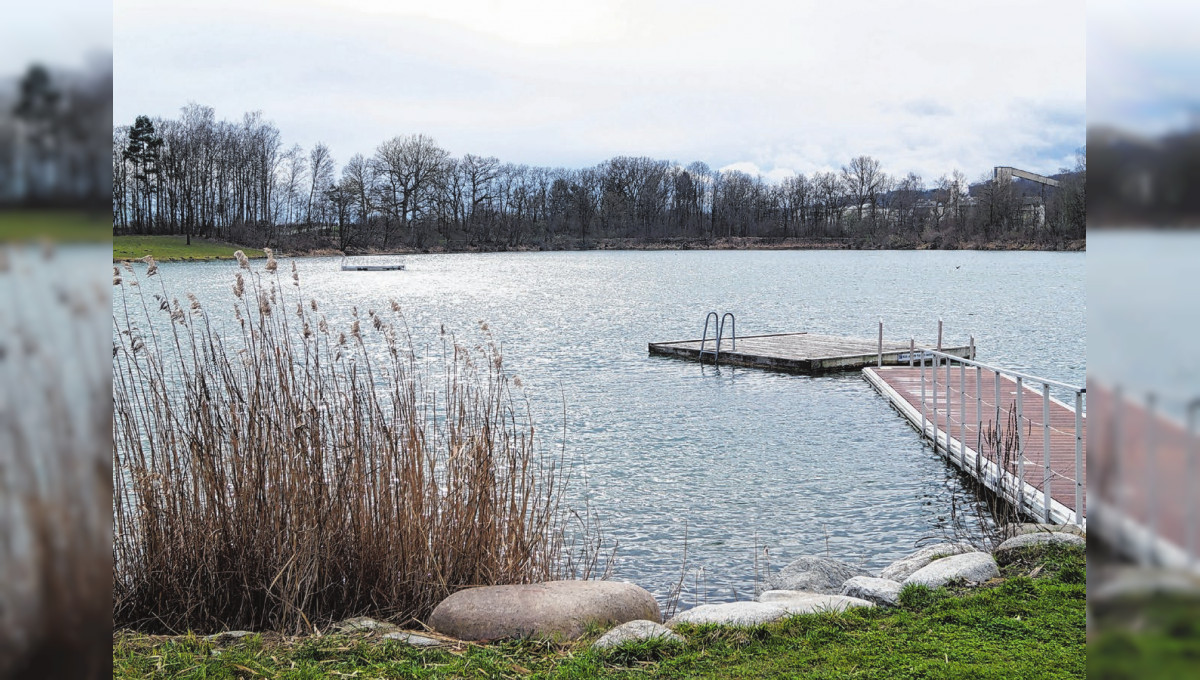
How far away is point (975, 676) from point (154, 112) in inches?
2364

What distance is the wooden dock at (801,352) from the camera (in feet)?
59.8

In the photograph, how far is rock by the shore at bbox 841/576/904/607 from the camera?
4785mm

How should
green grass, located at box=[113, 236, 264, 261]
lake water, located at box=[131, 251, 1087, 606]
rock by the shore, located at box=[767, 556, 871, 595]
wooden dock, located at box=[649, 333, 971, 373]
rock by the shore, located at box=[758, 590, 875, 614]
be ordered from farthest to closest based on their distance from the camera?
green grass, located at box=[113, 236, 264, 261] < wooden dock, located at box=[649, 333, 971, 373] < lake water, located at box=[131, 251, 1087, 606] < rock by the shore, located at box=[767, 556, 871, 595] < rock by the shore, located at box=[758, 590, 875, 614]

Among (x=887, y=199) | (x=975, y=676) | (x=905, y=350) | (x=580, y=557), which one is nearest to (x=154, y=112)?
(x=905, y=350)

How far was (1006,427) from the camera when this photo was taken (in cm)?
827

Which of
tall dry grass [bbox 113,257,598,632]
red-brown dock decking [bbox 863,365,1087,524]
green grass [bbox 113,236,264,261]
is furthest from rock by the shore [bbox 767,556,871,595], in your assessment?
green grass [bbox 113,236,264,261]

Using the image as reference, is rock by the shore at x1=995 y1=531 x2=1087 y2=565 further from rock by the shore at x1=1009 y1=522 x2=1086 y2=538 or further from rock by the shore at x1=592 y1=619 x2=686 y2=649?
rock by the shore at x1=592 y1=619 x2=686 y2=649
